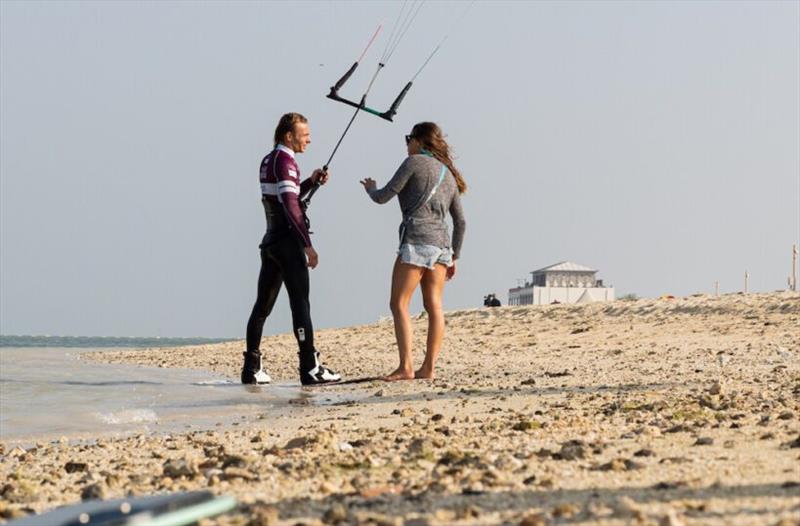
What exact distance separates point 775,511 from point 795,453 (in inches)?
56.6

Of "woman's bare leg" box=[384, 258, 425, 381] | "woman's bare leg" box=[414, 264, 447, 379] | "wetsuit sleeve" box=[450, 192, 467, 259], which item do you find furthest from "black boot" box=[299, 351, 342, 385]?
"wetsuit sleeve" box=[450, 192, 467, 259]

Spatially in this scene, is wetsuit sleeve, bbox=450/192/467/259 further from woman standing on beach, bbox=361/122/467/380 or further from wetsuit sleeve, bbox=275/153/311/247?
wetsuit sleeve, bbox=275/153/311/247

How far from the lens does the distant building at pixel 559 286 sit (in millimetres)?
101319

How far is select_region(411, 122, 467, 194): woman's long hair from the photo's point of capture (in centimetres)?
1047

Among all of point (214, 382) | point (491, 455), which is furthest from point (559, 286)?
point (491, 455)

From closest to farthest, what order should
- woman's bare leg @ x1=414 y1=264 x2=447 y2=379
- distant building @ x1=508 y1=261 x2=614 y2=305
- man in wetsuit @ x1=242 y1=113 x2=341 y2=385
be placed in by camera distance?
woman's bare leg @ x1=414 y1=264 x2=447 y2=379, man in wetsuit @ x1=242 y1=113 x2=341 y2=385, distant building @ x1=508 y1=261 x2=614 y2=305

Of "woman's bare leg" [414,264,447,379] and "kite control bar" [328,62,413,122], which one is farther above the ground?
"kite control bar" [328,62,413,122]

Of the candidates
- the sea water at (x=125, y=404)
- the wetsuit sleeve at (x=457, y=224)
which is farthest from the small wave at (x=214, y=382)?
the wetsuit sleeve at (x=457, y=224)

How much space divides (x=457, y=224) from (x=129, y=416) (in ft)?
11.0

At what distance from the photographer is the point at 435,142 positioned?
1047 centimetres

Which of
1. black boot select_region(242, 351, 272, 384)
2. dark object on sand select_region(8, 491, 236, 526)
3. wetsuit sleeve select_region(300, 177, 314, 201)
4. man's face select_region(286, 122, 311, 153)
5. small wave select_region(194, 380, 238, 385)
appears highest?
man's face select_region(286, 122, 311, 153)

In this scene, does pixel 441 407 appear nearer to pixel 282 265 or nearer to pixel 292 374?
pixel 282 265

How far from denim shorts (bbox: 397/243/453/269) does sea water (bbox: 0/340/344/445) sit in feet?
4.50

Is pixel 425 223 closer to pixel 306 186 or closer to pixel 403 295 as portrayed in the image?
pixel 403 295
